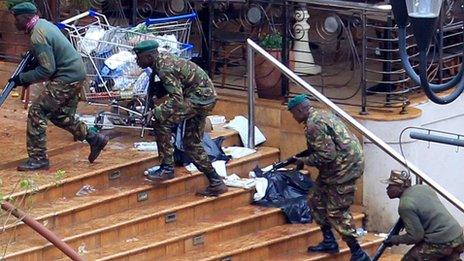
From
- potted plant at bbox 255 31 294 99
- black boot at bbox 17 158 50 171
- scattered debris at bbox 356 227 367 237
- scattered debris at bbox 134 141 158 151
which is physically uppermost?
potted plant at bbox 255 31 294 99

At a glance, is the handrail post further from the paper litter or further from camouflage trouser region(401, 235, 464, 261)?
camouflage trouser region(401, 235, 464, 261)

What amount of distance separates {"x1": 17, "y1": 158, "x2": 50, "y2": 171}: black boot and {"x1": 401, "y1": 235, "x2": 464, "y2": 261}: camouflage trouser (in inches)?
142

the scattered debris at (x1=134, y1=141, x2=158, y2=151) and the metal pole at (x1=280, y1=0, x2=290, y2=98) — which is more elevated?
the metal pole at (x1=280, y1=0, x2=290, y2=98)

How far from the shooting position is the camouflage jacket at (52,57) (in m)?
12.0

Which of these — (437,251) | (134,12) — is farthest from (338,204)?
(134,12)

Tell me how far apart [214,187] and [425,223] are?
2280mm

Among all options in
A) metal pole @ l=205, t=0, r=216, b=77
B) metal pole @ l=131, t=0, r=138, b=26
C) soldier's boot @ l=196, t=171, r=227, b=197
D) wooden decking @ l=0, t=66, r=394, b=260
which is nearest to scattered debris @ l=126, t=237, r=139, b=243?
wooden decking @ l=0, t=66, r=394, b=260

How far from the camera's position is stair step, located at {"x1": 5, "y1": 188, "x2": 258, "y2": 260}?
37.1ft

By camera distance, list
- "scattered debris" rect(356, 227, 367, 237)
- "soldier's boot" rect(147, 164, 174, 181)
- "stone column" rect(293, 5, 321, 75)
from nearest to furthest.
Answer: "soldier's boot" rect(147, 164, 174, 181) → "scattered debris" rect(356, 227, 367, 237) → "stone column" rect(293, 5, 321, 75)

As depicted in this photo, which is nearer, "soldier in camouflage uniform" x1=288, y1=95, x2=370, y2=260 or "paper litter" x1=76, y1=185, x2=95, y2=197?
"soldier in camouflage uniform" x1=288, y1=95, x2=370, y2=260

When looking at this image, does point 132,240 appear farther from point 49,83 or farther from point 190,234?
point 49,83

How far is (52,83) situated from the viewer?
1224 centimetres

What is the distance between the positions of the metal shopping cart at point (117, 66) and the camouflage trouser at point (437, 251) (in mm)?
3090

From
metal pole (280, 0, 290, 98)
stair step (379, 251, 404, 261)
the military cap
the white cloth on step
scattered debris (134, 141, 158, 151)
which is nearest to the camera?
the military cap
